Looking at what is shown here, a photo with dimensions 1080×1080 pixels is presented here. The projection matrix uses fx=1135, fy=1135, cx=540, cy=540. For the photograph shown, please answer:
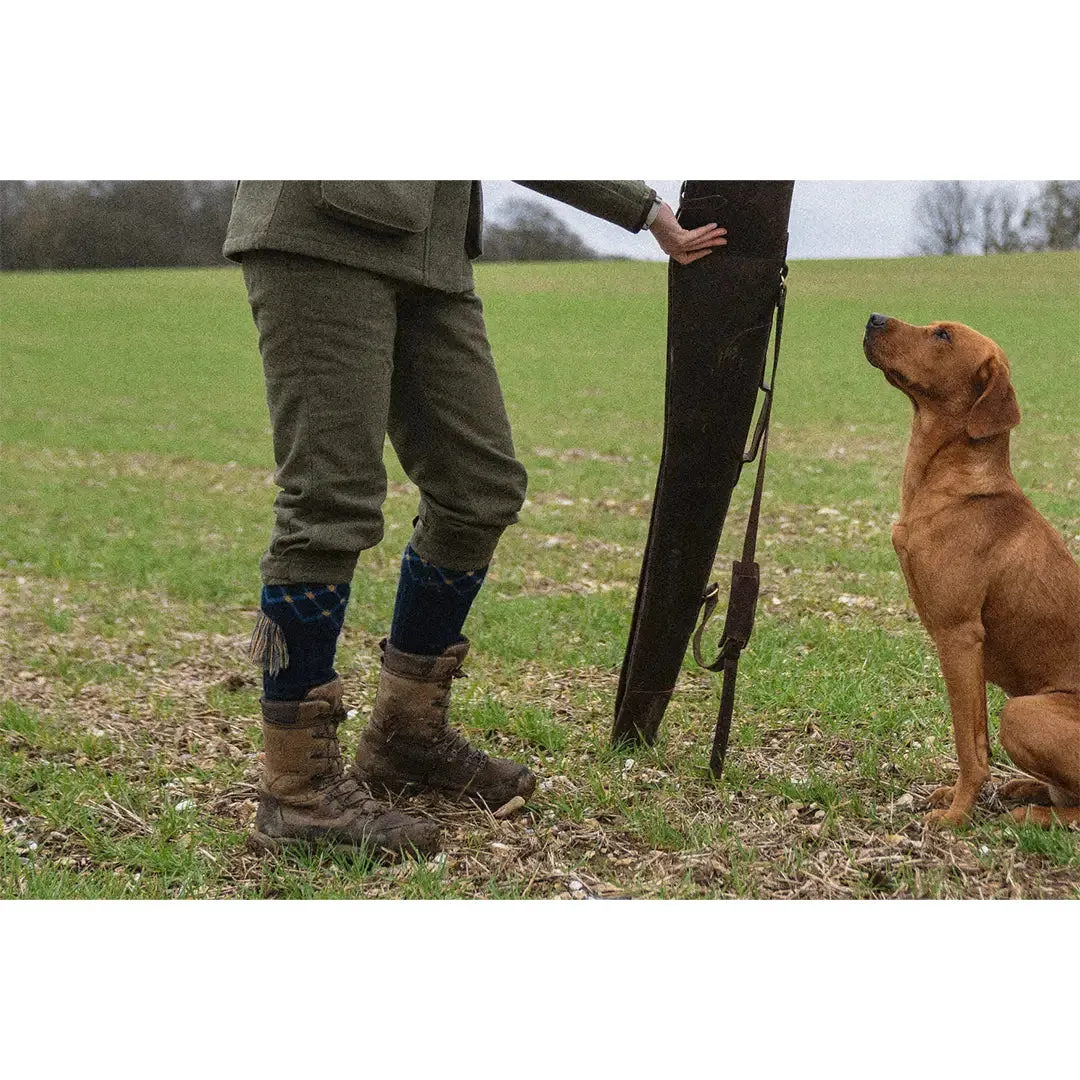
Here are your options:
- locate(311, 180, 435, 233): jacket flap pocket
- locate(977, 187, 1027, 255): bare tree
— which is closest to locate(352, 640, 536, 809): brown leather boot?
locate(311, 180, 435, 233): jacket flap pocket

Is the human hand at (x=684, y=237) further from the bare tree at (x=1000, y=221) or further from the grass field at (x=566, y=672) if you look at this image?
the bare tree at (x=1000, y=221)

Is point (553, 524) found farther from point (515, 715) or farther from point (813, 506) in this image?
point (515, 715)

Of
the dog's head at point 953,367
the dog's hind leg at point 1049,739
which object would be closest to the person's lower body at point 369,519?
the dog's head at point 953,367

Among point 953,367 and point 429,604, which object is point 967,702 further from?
point 429,604

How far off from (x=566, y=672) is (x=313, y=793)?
1725mm

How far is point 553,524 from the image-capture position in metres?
8.06

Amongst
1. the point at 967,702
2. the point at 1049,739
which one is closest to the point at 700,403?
the point at 967,702

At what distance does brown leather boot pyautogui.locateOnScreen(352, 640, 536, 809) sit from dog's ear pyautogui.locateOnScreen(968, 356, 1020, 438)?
5.00 ft

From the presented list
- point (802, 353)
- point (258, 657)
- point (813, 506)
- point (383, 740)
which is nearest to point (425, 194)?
point (258, 657)

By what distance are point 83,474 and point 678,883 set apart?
9674mm

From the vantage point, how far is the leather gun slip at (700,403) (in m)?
3.02

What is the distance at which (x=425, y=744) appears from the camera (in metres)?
3.34

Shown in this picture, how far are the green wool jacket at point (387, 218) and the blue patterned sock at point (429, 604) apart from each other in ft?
2.62

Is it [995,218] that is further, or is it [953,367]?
[995,218]
